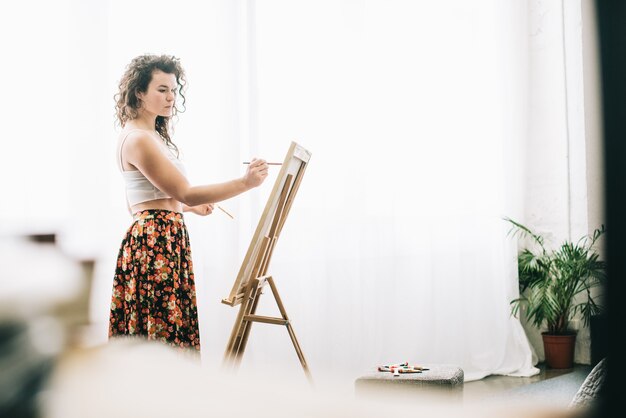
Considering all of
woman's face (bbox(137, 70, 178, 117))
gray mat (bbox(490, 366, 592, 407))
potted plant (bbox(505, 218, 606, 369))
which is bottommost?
gray mat (bbox(490, 366, 592, 407))

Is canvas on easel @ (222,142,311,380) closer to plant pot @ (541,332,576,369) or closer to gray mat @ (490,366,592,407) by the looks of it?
gray mat @ (490,366,592,407)

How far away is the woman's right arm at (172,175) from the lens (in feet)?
6.46

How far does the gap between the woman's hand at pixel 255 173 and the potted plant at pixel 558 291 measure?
90.0 inches

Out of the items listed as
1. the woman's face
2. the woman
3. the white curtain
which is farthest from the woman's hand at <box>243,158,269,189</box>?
the white curtain

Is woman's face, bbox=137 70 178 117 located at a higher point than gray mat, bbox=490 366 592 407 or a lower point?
higher

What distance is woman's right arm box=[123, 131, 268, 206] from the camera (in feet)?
6.46

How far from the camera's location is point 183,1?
10.2 feet

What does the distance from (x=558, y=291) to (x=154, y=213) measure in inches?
101

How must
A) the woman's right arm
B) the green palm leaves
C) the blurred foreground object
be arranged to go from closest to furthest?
the blurred foreground object → the woman's right arm → the green palm leaves

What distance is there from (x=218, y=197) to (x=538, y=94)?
9.41ft

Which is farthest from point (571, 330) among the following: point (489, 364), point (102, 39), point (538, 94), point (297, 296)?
point (102, 39)

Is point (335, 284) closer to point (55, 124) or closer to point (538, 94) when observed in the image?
point (55, 124)

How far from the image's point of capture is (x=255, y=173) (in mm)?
1997

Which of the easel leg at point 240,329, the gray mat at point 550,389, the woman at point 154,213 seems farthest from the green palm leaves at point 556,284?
the woman at point 154,213
